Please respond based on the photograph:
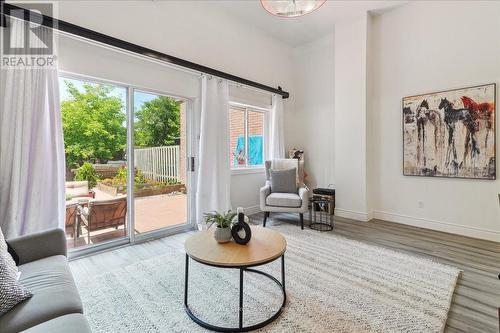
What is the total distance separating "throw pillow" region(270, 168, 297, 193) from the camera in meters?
4.18

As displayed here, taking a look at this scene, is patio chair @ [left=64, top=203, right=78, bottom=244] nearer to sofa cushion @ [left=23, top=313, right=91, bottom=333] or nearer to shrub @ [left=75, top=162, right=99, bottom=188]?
shrub @ [left=75, top=162, right=99, bottom=188]

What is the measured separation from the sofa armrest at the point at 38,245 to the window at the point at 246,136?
307cm

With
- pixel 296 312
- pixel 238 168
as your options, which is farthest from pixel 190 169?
pixel 296 312

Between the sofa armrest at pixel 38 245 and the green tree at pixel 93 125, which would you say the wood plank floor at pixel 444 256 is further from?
the green tree at pixel 93 125

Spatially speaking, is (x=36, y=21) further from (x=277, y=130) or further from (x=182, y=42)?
(x=277, y=130)

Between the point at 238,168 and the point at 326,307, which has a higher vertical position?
the point at 238,168

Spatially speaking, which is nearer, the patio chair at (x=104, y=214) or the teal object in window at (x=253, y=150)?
the patio chair at (x=104, y=214)

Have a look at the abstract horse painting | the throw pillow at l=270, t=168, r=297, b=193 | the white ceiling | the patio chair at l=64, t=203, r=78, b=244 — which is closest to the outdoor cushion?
the patio chair at l=64, t=203, r=78, b=244

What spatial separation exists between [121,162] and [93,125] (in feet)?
1.79

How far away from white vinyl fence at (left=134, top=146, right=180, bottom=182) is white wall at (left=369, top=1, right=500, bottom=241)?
3.44 meters

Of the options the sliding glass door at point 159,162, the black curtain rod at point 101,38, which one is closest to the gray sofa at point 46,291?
the sliding glass door at point 159,162

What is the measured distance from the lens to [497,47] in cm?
321

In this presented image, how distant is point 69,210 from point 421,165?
16.2 feet

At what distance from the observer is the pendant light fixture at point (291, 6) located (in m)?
2.29
